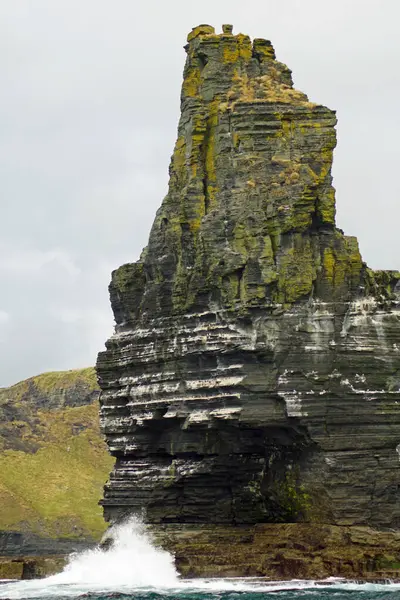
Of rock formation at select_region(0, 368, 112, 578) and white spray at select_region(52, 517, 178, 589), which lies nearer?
white spray at select_region(52, 517, 178, 589)

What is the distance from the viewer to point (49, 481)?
167 m

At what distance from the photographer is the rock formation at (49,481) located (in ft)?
477

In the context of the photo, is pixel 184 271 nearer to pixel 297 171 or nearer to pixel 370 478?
pixel 297 171

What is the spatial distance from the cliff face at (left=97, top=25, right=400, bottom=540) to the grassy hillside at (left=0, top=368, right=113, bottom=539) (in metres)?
71.1

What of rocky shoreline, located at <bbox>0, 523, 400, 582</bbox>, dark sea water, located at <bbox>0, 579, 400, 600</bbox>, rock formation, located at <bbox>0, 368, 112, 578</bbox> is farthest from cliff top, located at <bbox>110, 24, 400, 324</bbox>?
rock formation, located at <bbox>0, 368, 112, 578</bbox>

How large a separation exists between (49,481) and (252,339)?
326ft

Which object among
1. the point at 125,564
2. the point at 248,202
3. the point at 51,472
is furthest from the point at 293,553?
the point at 51,472

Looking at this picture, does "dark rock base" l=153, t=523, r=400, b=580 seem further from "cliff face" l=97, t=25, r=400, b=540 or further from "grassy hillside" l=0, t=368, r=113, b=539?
"grassy hillside" l=0, t=368, r=113, b=539

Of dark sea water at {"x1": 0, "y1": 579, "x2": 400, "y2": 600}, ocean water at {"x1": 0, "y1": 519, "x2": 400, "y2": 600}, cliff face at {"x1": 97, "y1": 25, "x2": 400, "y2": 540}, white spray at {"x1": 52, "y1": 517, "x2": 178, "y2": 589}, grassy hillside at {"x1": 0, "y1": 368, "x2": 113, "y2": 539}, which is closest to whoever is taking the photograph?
dark sea water at {"x1": 0, "y1": 579, "x2": 400, "y2": 600}

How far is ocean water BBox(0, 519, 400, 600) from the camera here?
214 ft

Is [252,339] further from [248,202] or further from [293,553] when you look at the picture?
[293,553]

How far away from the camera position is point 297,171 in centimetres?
7694

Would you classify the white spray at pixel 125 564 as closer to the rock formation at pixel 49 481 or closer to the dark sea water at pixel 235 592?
the dark sea water at pixel 235 592

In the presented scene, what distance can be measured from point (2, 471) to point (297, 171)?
329ft
